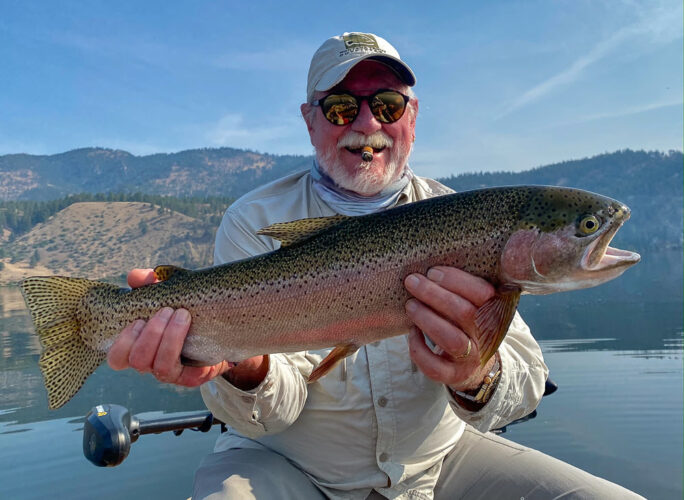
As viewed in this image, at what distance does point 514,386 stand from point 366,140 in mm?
2444

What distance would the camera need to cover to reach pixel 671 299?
39625 mm

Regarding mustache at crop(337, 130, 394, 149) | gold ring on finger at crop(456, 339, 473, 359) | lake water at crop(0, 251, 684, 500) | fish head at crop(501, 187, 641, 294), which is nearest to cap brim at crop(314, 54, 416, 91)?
mustache at crop(337, 130, 394, 149)

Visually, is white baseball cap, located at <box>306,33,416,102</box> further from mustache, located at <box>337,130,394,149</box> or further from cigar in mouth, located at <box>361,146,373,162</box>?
cigar in mouth, located at <box>361,146,373,162</box>

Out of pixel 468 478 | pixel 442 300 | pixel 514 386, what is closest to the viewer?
pixel 442 300

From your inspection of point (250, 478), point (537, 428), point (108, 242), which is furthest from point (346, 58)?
point (108, 242)

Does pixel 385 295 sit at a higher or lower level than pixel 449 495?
higher

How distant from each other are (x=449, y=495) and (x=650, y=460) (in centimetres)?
609

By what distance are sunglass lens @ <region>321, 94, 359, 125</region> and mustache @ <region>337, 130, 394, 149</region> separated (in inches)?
5.4

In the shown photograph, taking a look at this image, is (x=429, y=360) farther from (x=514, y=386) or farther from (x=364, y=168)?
(x=364, y=168)

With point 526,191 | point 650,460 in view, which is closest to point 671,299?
point 650,460

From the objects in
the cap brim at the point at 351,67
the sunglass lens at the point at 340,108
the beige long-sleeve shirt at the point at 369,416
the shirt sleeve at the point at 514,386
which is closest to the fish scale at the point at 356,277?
the beige long-sleeve shirt at the point at 369,416

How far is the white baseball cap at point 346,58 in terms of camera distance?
15.5 feet

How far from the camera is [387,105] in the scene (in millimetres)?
4828

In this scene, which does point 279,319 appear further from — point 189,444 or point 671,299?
point 671,299
